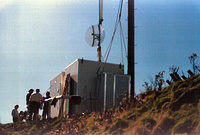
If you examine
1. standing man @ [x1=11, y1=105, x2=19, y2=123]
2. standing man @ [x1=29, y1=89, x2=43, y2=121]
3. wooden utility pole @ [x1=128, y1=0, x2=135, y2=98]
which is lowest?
standing man @ [x1=11, y1=105, x2=19, y2=123]

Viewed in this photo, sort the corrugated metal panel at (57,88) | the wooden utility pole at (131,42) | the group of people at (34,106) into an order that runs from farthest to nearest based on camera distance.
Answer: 1. the corrugated metal panel at (57,88)
2. the group of people at (34,106)
3. the wooden utility pole at (131,42)

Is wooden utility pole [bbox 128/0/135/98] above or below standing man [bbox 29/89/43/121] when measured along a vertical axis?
above

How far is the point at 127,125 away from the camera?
5855mm

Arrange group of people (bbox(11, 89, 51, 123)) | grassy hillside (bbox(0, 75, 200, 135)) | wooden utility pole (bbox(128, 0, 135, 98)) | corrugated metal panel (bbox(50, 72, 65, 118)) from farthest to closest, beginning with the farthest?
corrugated metal panel (bbox(50, 72, 65, 118)), group of people (bbox(11, 89, 51, 123)), wooden utility pole (bbox(128, 0, 135, 98)), grassy hillside (bbox(0, 75, 200, 135))

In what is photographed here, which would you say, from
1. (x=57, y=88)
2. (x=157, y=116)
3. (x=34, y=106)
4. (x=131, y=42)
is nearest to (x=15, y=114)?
(x=34, y=106)

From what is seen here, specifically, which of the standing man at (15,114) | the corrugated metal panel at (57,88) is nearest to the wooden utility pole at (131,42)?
the corrugated metal panel at (57,88)

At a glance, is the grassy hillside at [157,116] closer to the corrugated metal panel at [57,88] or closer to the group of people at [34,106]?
the group of people at [34,106]

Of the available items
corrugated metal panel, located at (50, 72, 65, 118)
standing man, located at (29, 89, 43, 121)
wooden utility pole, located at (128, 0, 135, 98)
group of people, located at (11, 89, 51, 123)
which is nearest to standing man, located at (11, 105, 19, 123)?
group of people, located at (11, 89, 51, 123)

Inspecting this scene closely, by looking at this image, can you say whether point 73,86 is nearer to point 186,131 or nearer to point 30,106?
point 30,106

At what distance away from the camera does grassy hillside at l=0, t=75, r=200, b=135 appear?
16.1 ft

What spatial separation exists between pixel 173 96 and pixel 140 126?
1.29 metres

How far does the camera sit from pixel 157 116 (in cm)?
553

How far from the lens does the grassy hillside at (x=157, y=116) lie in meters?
4.90

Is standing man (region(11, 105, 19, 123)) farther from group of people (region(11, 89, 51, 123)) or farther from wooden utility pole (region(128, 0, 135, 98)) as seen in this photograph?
wooden utility pole (region(128, 0, 135, 98))
